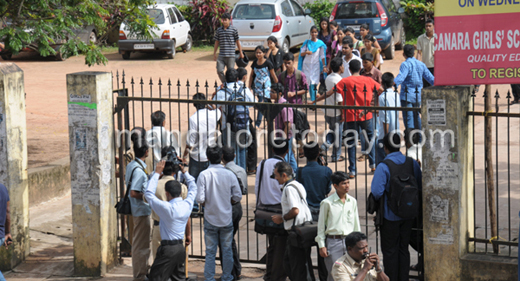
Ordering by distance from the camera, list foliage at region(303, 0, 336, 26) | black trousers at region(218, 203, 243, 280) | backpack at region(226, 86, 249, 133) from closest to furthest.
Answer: black trousers at region(218, 203, 243, 280) → backpack at region(226, 86, 249, 133) → foliage at region(303, 0, 336, 26)

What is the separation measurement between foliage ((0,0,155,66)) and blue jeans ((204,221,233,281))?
3.92 m

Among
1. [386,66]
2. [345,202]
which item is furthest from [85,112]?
[386,66]

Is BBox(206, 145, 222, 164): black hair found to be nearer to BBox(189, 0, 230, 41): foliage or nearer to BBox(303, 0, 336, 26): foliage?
BBox(189, 0, 230, 41): foliage

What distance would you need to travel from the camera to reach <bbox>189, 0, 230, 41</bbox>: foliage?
2361cm

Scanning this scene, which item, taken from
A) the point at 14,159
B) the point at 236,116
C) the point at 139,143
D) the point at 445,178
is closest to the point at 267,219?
the point at 139,143

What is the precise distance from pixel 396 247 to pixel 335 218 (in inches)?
29.4

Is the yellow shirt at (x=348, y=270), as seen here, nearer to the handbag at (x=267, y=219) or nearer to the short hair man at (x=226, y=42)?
the handbag at (x=267, y=219)

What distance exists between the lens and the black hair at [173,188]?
5781 mm

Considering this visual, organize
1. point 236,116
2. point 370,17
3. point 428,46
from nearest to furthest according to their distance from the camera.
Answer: point 236,116 → point 428,46 → point 370,17

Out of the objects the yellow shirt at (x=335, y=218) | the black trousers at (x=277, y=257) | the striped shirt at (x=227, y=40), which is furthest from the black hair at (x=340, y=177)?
the striped shirt at (x=227, y=40)

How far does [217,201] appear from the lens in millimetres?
6090

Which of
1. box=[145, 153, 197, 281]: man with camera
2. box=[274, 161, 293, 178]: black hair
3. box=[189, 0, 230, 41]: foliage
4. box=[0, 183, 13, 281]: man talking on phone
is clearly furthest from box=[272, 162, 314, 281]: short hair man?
box=[189, 0, 230, 41]: foliage

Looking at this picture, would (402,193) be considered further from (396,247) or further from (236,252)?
(236,252)

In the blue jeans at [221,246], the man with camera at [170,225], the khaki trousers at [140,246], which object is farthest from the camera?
the khaki trousers at [140,246]
